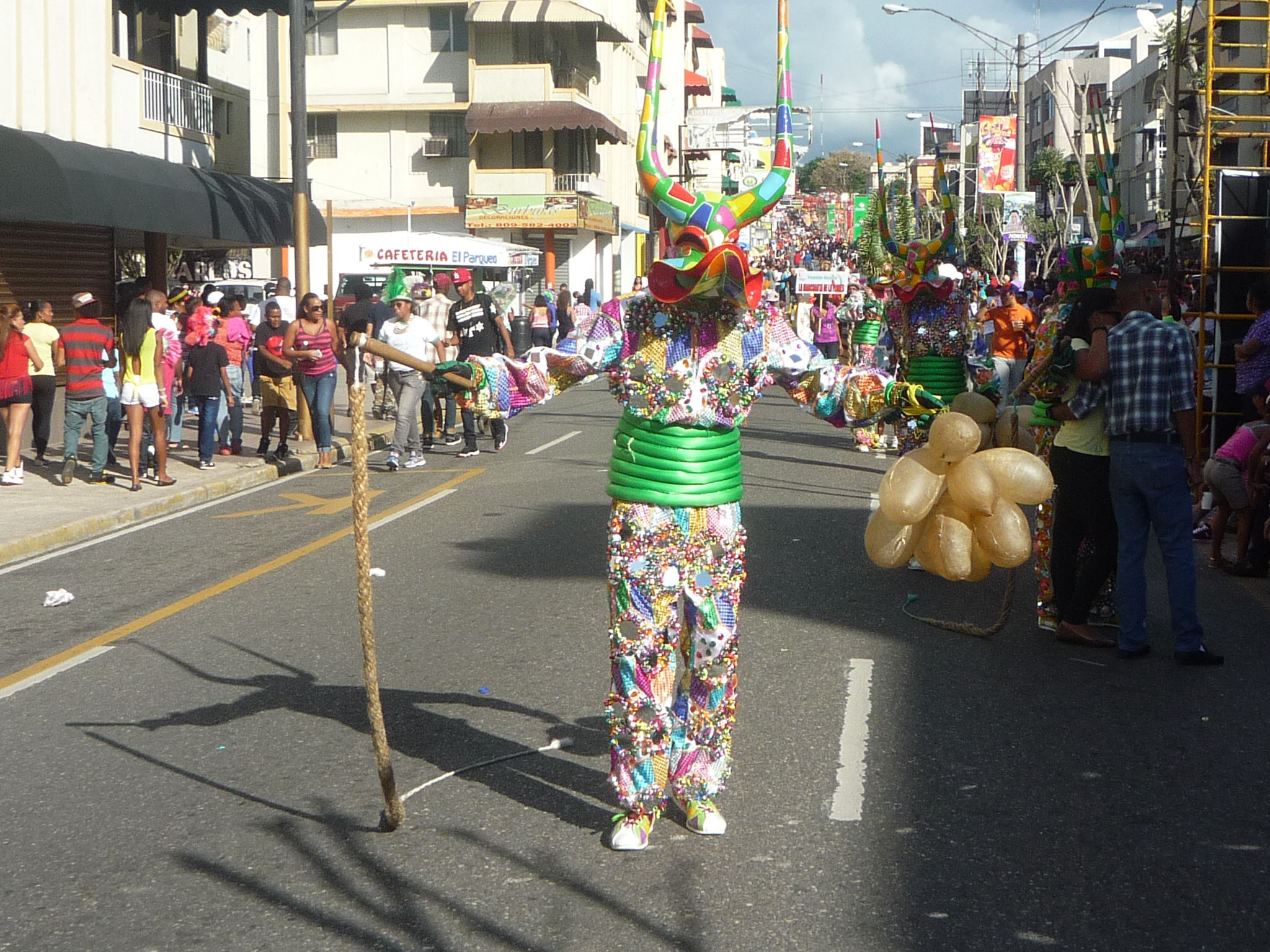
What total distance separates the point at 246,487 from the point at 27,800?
32.2 feet

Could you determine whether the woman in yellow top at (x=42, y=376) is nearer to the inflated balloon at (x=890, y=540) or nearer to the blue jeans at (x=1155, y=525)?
the inflated balloon at (x=890, y=540)

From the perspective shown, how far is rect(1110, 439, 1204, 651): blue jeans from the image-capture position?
24.0ft

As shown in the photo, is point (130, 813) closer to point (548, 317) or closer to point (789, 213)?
point (548, 317)

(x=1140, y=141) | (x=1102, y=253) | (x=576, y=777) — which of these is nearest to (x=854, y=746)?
(x=576, y=777)

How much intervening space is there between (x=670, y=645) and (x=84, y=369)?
1059 cm

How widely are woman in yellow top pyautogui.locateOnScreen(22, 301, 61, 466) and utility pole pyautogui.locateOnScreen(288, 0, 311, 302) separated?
3267mm

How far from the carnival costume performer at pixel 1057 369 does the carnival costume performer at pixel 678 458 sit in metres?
2.76

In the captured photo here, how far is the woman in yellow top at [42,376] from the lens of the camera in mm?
15055

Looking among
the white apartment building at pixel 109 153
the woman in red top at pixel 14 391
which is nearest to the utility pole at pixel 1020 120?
the white apartment building at pixel 109 153

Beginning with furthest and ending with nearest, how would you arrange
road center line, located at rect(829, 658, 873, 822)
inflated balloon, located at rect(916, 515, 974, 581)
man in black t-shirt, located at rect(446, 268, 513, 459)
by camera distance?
man in black t-shirt, located at rect(446, 268, 513, 459) → inflated balloon, located at rect(916, 515, 974, 581) → road center line, located at rect(829, 658, 873, 822)

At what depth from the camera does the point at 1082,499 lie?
25.5 ft

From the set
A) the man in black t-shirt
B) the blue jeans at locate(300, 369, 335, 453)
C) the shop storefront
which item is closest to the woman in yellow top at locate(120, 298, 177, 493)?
the blue jeans at locate(300, 369, 335, 453)

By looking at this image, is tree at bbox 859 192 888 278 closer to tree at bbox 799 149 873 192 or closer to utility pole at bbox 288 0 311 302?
utility pole at bbox 288 0 311 302

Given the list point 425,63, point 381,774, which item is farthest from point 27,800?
point 425,63
